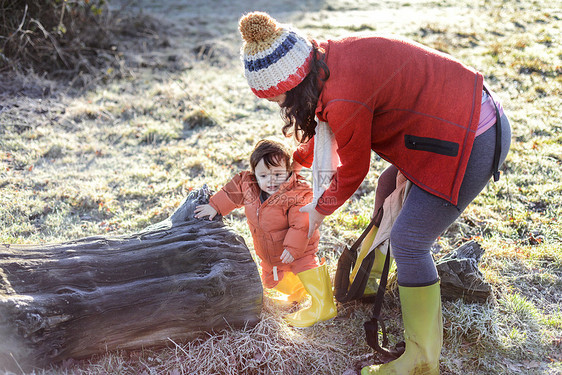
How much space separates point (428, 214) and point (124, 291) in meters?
1.60

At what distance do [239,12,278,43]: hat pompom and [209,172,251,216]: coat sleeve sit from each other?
43.0 inches

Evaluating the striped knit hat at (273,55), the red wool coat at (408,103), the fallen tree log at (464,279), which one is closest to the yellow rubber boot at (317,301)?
the fallen tree log at (464,279)

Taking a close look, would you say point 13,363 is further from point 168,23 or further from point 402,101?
point 168,23

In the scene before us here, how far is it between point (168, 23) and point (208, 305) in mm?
9379

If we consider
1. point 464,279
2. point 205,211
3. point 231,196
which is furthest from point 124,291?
point 464,279

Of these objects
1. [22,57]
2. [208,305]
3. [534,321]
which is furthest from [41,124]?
[534,321]

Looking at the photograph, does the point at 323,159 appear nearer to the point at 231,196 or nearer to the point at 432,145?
the point at 432,145

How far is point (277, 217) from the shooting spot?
288cm

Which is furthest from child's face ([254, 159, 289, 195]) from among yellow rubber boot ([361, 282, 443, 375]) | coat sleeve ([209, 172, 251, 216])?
yellow rubber boot ([361, 282, 443, 375])

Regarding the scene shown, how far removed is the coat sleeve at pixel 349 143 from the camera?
6.51 ft

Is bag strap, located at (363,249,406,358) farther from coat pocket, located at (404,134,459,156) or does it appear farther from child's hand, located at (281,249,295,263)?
coat pocket, located at (404,134,459,156)

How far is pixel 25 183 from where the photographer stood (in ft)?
14.9

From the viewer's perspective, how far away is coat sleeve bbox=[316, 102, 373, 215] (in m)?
1.99

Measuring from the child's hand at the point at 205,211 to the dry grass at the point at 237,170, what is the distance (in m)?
0.68
